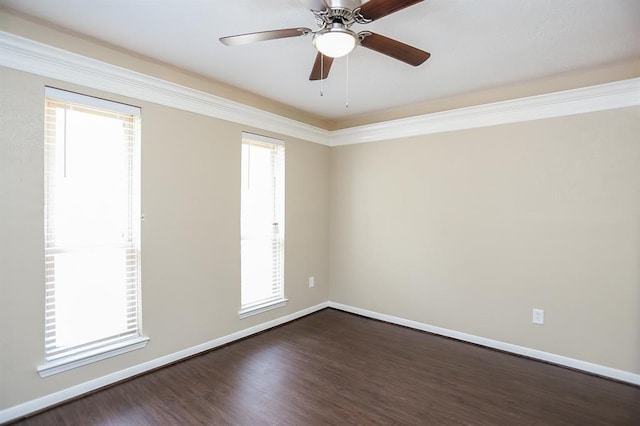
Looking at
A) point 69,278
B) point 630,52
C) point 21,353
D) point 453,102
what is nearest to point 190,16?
point 69,278

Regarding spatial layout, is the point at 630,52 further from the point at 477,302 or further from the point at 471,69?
the point at 477,302

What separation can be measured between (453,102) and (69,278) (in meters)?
3.85

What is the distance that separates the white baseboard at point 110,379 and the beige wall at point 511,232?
1.67m

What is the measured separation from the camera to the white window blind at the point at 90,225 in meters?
2.29

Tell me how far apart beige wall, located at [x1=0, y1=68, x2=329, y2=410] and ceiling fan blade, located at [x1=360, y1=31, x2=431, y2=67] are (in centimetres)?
184

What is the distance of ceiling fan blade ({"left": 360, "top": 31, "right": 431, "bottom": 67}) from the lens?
1852 millimetres

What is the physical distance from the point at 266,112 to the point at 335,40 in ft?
6.42

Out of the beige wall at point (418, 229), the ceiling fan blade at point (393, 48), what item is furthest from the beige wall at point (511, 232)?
the ceiling fan blade at point (393, 48)

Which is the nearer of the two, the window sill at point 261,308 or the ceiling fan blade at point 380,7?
the ceiling fan blade at point 380,7

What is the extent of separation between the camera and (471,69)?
2.81 meters

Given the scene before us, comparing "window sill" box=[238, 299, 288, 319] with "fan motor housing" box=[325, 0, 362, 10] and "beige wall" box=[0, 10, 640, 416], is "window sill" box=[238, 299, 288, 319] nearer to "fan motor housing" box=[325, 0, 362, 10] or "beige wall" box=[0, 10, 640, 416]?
"beige wall" box=[0, 10, 640, 416]

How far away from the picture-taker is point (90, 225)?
2473mm

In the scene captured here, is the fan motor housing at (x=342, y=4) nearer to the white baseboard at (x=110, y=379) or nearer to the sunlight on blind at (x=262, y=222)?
the sunlight on blind at (x=262, y=222)

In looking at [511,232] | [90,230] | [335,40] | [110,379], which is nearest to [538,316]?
[511,232]
